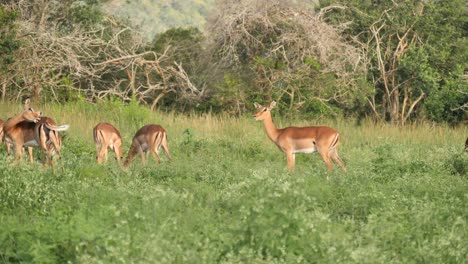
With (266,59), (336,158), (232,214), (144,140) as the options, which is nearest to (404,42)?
(266,59)

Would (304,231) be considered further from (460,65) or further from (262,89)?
(460,65)

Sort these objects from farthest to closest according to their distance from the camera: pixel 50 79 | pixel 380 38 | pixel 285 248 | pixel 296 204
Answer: pixel 380 38, pixel 50 79, pixel 296 204, pixel 285 248

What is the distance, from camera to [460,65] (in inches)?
829

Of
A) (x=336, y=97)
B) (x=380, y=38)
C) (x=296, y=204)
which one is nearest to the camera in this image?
(x=296, y=204)

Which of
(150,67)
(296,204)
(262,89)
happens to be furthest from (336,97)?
(296,204)

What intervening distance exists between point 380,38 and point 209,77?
498cm

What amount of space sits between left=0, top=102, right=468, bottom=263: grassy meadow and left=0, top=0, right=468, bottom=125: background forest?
659cm

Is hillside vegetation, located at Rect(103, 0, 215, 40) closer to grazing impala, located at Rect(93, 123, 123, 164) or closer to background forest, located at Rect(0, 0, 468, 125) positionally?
background forest, located at Rect(0, 0, 468, 125)

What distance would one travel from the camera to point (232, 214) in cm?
674

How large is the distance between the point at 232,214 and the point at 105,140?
5905mm

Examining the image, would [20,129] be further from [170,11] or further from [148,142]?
[170,11]

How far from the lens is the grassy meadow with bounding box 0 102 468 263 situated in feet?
17.6

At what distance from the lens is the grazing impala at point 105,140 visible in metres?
12.3

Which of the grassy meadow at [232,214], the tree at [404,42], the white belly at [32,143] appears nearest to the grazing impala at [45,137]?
the white belly at [32,143]
